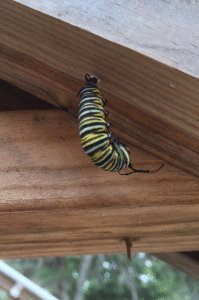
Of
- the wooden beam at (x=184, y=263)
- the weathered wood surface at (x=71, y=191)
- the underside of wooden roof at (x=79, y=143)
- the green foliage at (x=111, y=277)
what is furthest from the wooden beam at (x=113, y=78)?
the green foliage at (x=111, y=277)

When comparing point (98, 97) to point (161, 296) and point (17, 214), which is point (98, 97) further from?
point (161, 296)

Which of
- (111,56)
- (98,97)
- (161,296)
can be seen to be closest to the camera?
(111,56)

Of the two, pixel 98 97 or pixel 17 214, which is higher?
pixel 98 97

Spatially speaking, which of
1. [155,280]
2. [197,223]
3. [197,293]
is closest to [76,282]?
[155,280]

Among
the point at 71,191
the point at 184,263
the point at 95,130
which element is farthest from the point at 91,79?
the point at 184,263

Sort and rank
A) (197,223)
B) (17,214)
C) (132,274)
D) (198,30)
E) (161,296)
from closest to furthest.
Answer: (198,30) → (17,214) → (197,223) → (161,296) → (132,274)

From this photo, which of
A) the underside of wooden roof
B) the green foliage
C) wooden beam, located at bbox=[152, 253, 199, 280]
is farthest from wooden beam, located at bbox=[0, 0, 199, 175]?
the green foliage

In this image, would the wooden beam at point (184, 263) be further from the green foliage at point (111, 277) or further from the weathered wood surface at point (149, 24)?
the green foliage at point (111, 277)
